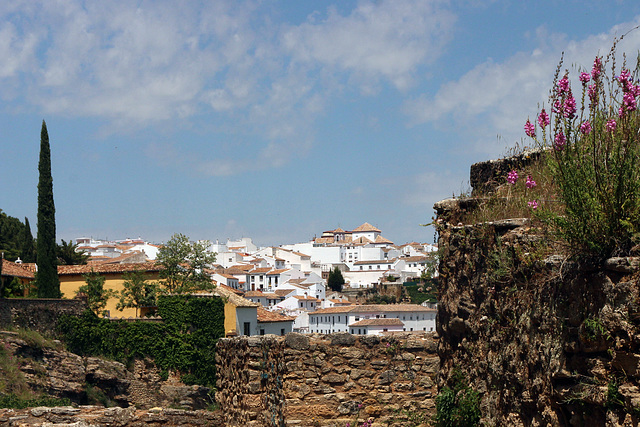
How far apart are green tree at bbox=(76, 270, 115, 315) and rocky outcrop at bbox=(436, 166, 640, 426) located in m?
34.1

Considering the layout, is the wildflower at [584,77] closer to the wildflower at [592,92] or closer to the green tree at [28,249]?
the wildflower at [592,92]

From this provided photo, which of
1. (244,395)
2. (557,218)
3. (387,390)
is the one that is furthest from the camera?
(244,395)

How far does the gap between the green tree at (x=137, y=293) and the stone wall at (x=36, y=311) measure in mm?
6247

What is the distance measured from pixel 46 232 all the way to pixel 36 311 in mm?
7435

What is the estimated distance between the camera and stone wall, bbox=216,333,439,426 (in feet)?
25.1

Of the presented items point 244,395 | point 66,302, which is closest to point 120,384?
point 66,302

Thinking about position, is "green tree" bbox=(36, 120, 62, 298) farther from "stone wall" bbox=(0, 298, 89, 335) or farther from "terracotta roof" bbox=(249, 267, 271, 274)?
"terracotta roof" bbox=(249, 267, 271, 274)

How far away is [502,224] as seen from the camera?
5.45 metres

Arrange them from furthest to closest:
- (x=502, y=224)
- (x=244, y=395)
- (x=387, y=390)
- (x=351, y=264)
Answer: (x=351, y=264), (x=244, y=395), (x=387, y=390), (x=502, y=224)

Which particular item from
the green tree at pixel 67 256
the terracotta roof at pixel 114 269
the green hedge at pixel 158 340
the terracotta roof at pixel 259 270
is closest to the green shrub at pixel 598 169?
the green hedge at pixel 158 340

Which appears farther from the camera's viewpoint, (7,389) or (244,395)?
(7,389)

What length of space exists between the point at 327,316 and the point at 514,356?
79.8 m

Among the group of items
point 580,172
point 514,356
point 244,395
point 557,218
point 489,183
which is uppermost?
point 489,183

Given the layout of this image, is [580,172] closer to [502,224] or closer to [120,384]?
[502,224]
